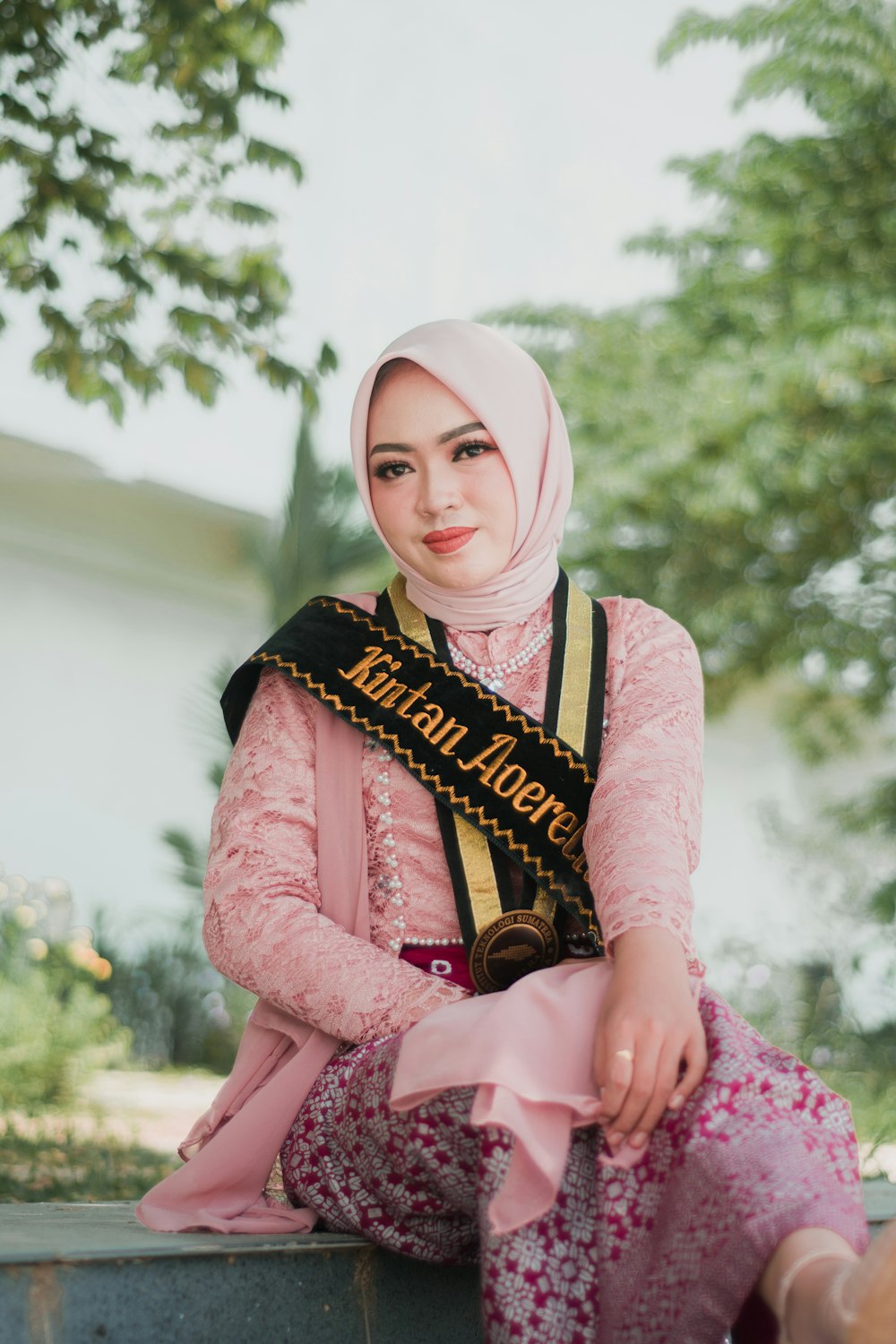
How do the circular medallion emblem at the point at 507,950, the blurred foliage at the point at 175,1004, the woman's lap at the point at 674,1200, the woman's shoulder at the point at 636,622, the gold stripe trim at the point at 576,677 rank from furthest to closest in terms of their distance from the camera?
the blurred foliage at the point at 175,1004, the woman's shoulder at the point at 636,622, the gold stripe trim at the point at 576,677, the circular medallion emblem at the point at 507,950, the woman's lap at the point at 674,1200

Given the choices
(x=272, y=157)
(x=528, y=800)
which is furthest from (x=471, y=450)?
(x=272, y=157)

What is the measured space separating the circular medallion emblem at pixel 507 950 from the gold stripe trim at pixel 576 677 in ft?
0.87

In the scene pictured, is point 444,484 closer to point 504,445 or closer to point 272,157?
point 504,445

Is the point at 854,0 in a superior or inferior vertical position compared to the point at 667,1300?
superior

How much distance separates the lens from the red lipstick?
207cm

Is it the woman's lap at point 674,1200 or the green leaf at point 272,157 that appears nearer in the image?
the woman's lap at point 674,1200

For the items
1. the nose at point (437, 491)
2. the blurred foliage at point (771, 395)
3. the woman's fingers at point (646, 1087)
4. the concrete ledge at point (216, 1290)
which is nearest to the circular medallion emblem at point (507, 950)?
the concrete ledge at point (216, 1290)

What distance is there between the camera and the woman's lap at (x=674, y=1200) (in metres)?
1.28

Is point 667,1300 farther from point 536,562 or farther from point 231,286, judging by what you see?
point 231,286

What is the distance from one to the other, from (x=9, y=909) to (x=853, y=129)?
20.3ft

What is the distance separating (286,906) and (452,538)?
2.00 feet

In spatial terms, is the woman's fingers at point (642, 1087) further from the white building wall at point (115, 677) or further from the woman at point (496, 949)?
the white building wall at point (115, 677)

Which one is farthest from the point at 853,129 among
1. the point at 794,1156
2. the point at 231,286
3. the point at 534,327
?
the point at 794,1156

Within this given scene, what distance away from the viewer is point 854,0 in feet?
23.9
